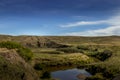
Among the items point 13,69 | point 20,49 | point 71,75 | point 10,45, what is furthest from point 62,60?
point 13,69

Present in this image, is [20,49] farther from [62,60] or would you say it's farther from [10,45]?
[62,60]

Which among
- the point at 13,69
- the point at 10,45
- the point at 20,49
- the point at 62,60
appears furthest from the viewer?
the point at 62,60

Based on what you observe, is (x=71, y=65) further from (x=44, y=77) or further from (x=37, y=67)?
(x=44, y=77)

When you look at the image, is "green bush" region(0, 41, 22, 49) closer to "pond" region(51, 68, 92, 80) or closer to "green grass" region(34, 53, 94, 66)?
"pond" region(51, 68, 92, 80)

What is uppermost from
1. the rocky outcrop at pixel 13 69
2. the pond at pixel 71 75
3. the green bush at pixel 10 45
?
the green bush at pixel 10 45

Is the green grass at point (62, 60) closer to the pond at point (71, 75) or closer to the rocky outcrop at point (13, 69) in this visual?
the pond at point (71, 75)

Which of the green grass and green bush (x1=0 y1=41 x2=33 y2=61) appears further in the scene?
the green grass

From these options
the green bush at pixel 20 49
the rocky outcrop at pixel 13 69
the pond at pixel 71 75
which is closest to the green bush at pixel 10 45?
the green bush at pixel 20 49

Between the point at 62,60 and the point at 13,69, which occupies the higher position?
the point at 13,69

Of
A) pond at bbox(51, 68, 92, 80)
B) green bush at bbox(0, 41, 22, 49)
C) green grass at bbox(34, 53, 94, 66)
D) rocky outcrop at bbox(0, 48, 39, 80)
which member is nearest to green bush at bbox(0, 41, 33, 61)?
green bush at bbox(0, 41, 22, 49)

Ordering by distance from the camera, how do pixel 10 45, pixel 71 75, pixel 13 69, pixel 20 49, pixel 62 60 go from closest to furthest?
1. pixel 13 69
2. pixel 71 75
3. pixel 20 49
4. pixel 10 45
5. pixel 62 60

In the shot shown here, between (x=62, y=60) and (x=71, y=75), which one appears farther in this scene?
(x=62, y=60)
